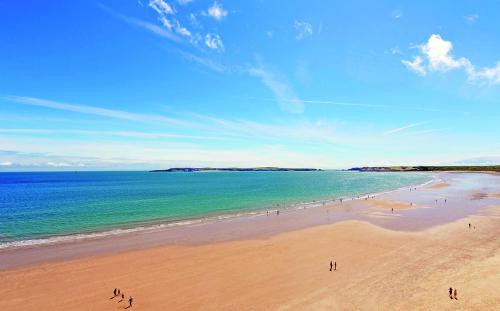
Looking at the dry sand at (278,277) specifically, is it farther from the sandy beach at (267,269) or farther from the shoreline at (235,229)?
the shoreline at (235,229)

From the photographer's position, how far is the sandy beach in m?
18.6

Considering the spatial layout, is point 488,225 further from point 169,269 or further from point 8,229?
point 8,229

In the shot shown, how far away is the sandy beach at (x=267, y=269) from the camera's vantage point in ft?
61.1

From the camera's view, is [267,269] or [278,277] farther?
[267,269]

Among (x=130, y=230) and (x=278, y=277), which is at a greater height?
(x=130, y=230)

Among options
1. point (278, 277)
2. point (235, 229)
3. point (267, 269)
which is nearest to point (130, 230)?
point (235, 229)

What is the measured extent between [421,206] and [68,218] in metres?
62.1

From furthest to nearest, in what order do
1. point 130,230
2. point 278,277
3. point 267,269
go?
point 130,230 < point 267,269 < point 278,277

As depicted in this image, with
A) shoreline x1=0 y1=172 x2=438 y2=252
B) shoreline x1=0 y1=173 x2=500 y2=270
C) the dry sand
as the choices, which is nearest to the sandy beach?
the dry sand

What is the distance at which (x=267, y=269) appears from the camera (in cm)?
2419

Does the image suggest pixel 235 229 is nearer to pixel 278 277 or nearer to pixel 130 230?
pixel 130 230

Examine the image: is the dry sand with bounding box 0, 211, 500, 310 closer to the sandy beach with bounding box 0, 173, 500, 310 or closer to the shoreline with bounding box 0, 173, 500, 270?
the sandy beach with bounding box 0, 173, 500, 310

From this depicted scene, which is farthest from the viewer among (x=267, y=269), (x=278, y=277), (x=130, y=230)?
(x=130, y=230)

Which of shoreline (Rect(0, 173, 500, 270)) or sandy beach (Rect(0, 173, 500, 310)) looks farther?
shoreline (Rect(0, 173, 500, 270))
